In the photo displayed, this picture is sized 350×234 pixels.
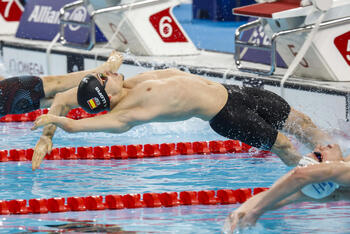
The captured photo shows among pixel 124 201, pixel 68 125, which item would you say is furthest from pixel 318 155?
pixel 68 125

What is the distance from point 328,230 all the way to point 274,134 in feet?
2.92

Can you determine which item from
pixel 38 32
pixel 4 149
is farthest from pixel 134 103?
pixel 38 32

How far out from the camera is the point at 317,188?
324cm

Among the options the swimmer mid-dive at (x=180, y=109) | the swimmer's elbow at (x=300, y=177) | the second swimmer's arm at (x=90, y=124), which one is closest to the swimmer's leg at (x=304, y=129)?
the swimmer mid-dive at (x=180, y=109)

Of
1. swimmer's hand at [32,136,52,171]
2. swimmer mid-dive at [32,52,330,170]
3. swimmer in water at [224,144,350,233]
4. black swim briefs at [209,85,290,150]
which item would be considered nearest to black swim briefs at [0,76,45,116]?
swimmer mid-dive at [32,52,330,170]

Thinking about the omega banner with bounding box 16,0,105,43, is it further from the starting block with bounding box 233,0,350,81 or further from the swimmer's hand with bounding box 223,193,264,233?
the swimmer's hand with bounding box 223,193,264,233

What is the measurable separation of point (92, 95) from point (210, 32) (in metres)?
6.93

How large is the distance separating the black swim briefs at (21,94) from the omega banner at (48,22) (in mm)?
2913

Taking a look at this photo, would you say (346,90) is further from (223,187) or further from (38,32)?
(38,32)

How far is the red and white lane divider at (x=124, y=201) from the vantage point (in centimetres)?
384

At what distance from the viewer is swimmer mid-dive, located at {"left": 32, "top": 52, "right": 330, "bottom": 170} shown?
13.0ft

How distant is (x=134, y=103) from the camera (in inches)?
157

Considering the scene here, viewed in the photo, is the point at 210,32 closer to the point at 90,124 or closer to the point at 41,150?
the point at 41,150

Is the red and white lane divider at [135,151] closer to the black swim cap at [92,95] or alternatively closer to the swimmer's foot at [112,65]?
the swimmer's foot at [112,65]
